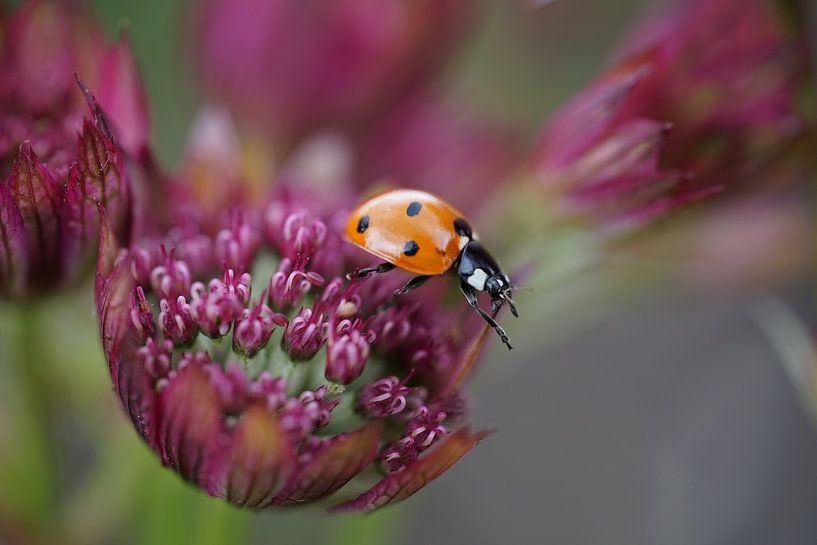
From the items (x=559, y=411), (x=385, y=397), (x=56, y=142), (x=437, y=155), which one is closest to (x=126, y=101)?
(x=56, y=142)

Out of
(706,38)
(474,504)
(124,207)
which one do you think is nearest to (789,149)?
(706,38)

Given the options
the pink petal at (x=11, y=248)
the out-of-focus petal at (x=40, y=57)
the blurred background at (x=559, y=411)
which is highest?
the out-of-focus petal at (x=40, y=57)

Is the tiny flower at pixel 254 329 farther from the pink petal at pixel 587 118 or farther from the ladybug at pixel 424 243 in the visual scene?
the pink petal at pixel 587 118

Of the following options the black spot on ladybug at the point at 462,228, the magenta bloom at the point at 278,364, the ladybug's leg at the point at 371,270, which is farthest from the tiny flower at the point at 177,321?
the black spot on ladybug at the point at 462,228

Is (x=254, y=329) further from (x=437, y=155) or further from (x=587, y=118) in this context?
(x=437, y=155)

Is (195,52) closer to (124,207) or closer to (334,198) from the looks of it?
(334,198)

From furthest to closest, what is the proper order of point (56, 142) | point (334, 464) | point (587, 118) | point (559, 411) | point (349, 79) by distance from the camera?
point (559, 411) < point (349, 79) < point (587, 118) < point (56, 142) < point (334, 464)
